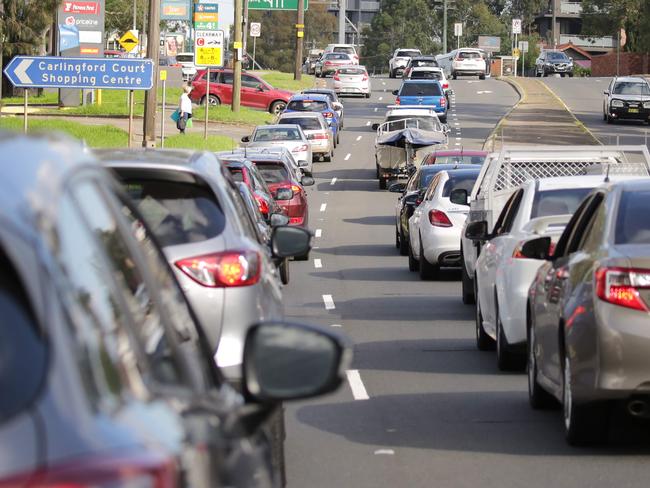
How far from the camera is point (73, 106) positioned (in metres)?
58.8

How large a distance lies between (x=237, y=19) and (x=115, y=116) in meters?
6.12

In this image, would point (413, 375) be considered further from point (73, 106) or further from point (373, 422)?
point (73, 106)

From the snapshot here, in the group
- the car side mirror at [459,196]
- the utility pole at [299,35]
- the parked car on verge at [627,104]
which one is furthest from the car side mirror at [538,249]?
the utility pole at [299,35]

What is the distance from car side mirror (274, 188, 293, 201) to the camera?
22281mm

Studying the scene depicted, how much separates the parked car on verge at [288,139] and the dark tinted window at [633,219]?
2926 centimetres

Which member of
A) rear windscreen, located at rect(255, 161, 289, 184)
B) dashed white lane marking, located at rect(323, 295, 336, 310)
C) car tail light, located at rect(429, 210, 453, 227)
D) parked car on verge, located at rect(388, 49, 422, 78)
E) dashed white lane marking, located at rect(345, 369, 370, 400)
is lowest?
dashed white lane marking, located at rect(323, 295, 336, 310)

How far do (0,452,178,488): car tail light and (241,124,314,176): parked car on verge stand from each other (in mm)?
35961

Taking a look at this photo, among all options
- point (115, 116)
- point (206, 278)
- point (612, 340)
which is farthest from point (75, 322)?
point (115, 116)

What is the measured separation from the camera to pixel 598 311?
28.3ft

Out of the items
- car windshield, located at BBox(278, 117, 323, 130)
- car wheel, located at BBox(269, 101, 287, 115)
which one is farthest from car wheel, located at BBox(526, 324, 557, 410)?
car wheel, located at BBox(269, 101, 287, 115)

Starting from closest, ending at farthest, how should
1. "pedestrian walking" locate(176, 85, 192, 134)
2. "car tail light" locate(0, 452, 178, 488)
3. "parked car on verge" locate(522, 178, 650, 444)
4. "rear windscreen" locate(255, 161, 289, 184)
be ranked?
"car tail light" locate(0, 452, 178, 488) → "parked car on verge" locate(522, 178, 650, 444) → "rear windscreen" locate(255, 161, 289, 184) → "pedestrian walking" locate(176, 85, 192, 134)

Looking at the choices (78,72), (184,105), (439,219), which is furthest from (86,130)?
(439,219)

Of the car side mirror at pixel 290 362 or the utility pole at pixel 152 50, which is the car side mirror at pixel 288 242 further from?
the utility pole at pixel 152 50

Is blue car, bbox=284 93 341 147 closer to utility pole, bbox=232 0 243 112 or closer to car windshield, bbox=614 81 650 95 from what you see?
utility pole, bbox=232 0 243 112
